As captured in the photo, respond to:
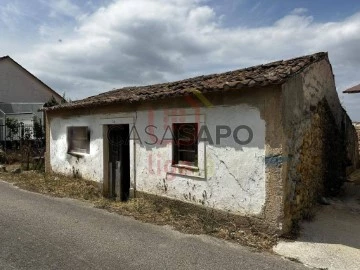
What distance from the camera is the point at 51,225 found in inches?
257

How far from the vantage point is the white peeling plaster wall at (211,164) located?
6.26 m

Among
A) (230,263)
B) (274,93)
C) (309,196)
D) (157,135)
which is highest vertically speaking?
(274,93)

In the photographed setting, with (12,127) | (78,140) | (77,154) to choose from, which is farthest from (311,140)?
(12,127)

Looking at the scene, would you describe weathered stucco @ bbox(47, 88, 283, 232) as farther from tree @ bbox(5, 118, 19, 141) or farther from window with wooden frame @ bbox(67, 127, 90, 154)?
tree @ bbox(5, 118, 19, 141)

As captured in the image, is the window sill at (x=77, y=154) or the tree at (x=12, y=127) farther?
the tree at (x=12, y=127)

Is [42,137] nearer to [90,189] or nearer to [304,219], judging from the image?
[90,189]

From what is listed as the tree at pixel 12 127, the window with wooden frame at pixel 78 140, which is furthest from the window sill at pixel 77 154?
the tree at pixel 12 127

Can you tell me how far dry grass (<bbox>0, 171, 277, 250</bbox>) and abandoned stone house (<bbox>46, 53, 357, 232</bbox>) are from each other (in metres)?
0.21

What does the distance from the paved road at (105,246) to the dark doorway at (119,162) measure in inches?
87.6

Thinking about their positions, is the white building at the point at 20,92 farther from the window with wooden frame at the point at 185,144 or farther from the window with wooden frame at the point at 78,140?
the window with wooden frame at the point at 185,144

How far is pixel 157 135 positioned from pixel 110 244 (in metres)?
3.29

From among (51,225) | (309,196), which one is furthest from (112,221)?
(309,196)

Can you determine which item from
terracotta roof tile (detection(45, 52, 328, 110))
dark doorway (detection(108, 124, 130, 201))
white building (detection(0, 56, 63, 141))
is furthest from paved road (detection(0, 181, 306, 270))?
white building (detection(0, 56, 63, 141))

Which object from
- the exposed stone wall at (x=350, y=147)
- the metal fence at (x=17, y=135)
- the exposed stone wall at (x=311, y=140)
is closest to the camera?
the exposed stone wall at (x=311, y=140)
